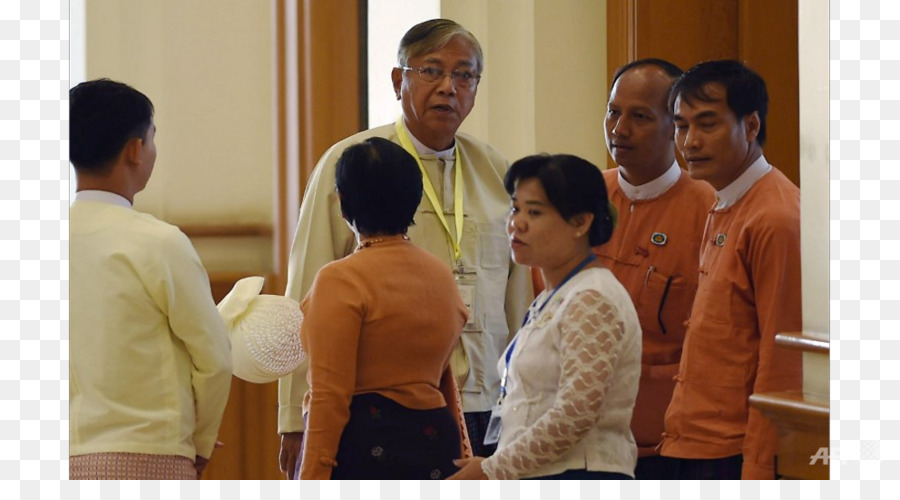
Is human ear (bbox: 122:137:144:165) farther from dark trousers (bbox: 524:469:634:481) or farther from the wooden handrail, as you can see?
the wooden handrail

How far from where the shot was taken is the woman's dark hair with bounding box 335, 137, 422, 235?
1.98m

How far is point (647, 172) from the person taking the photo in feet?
7.76

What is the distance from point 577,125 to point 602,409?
1272 millimetres

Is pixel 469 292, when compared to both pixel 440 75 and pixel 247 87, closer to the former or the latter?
pixel 440 75

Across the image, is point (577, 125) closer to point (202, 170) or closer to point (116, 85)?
point (202, 170)

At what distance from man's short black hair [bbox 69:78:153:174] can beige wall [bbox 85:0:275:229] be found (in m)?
0.70

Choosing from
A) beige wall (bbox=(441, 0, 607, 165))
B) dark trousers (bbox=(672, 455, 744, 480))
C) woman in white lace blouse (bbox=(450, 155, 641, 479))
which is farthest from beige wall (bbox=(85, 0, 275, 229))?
dark trousers (bbox=(672, 455, 744, 480))

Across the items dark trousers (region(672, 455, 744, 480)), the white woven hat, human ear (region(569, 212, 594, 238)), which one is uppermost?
human ear (region(569, 212, 594, 238))

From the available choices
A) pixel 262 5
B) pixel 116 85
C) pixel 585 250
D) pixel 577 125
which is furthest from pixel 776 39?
pixel 116 85

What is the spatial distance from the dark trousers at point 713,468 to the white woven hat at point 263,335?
75 cm

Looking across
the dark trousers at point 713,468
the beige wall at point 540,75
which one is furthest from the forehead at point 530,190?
the beige wall at point 540,75

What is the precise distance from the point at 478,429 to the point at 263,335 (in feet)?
1.54

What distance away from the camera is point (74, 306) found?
2.05 meters

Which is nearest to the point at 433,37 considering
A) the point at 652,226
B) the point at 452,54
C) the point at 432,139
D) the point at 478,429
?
the point at 452,54
